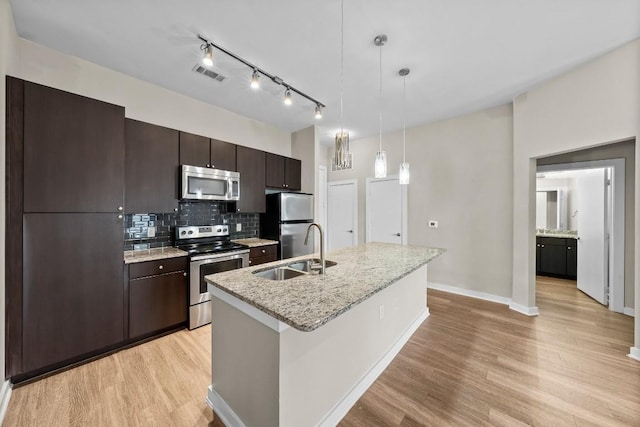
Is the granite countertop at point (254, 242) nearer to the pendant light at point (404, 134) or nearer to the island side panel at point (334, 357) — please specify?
the island side panel at point (334, 357)

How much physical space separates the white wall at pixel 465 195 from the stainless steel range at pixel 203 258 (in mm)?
3039

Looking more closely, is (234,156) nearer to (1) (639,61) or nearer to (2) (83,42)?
(2) (83,42)

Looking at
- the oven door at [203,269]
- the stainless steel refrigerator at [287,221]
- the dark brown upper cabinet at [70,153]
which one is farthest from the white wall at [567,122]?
the dark brown upper cabinet at [70,153]

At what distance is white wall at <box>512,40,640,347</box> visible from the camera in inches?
88.0

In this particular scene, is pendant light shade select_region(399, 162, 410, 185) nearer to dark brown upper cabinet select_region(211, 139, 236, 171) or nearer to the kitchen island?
the kitchen island

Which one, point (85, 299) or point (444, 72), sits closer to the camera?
point (85, 299)

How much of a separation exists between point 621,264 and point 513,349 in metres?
2.28

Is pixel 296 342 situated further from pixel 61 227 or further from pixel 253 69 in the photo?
pixel 253 69

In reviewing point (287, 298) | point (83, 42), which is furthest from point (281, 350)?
point (83, 42)

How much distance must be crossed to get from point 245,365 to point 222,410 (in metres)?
0.50

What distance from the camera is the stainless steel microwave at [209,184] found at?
2896 millimetres

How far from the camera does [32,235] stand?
1.87 m

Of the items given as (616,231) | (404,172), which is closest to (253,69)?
(404,172)

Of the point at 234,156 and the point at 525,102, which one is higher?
the point at 525,102
